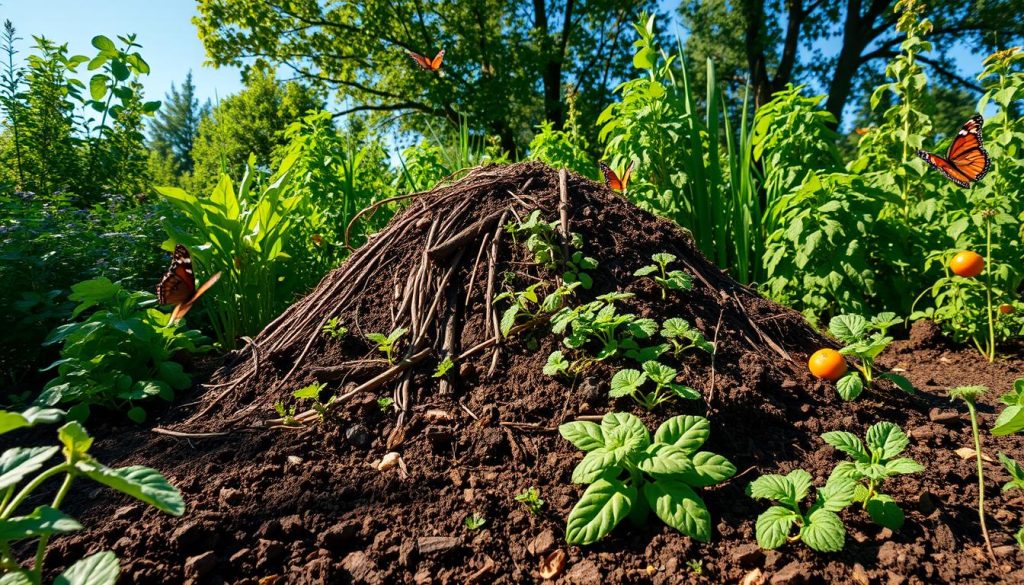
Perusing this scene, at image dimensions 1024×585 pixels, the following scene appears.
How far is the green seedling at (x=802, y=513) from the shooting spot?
1.20 m

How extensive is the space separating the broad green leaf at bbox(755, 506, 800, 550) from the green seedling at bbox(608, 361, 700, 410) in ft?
1.21

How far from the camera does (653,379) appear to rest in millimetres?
1600

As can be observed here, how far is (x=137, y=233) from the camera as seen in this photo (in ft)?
11.0

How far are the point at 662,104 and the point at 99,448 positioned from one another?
3337 millimetres

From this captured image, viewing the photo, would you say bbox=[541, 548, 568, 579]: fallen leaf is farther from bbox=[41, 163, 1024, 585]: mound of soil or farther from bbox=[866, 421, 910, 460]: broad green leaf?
bbox=[866, 421, 910, 460]: broad green leaf

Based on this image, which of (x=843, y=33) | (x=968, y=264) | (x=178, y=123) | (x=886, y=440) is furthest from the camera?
(x=178, y=123)

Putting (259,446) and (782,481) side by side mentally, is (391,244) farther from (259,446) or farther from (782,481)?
(782,481)

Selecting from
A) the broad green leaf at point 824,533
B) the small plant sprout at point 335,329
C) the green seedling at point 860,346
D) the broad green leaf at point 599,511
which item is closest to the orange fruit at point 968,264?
the green seedling at point 860,346

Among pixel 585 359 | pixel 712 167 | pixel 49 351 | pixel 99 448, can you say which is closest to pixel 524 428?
pixel 585 359

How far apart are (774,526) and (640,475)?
32 centimetres

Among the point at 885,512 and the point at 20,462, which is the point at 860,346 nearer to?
the point at 885,512

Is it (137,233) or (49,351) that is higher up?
(137,233)

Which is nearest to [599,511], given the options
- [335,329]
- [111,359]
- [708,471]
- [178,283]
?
[708,471]

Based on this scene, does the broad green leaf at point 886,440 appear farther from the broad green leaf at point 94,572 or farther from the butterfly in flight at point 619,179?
the butterfly in flight at point 619,179
